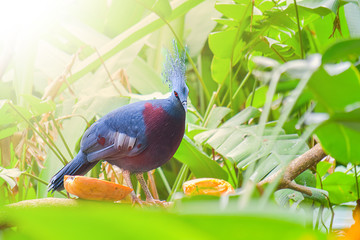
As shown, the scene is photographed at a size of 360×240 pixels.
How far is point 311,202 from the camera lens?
1.00m

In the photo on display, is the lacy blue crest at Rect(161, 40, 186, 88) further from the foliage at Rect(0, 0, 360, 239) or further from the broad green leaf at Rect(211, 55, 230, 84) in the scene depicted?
the broad green leaf at Rect(211, 55, 230, 84)

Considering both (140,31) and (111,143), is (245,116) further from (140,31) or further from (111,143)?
(140,31)

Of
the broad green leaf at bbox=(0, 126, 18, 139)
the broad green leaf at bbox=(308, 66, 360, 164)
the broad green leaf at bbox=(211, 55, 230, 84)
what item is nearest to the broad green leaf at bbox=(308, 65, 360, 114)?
the broad green leaf at bbox=(308, 66, 360, 164)

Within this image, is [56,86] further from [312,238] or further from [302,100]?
[312,238]

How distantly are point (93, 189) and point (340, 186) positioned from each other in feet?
2.07

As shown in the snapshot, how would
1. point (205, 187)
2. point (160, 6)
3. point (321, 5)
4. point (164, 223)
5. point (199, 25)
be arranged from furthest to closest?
point (199, 25)
point (160, 6)
point (321, 5)
point (205, 187)
point (164, 223)

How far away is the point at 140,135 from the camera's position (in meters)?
0.86

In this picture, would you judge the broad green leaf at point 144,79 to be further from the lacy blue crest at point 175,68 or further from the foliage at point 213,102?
the lacy blue crest at point 175,68

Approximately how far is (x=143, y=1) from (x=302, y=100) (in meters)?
0.76

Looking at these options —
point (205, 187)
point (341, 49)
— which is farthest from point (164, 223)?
point (205, 187)

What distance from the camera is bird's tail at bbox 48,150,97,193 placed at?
89cm

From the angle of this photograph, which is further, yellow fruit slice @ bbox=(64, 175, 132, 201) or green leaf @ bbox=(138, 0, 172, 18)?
green leaf @ bbox=(138, 0, 172, 18)

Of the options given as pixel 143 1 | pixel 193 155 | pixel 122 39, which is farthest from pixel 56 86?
pixel 193 155

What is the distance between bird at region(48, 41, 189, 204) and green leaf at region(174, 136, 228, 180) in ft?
0.44
